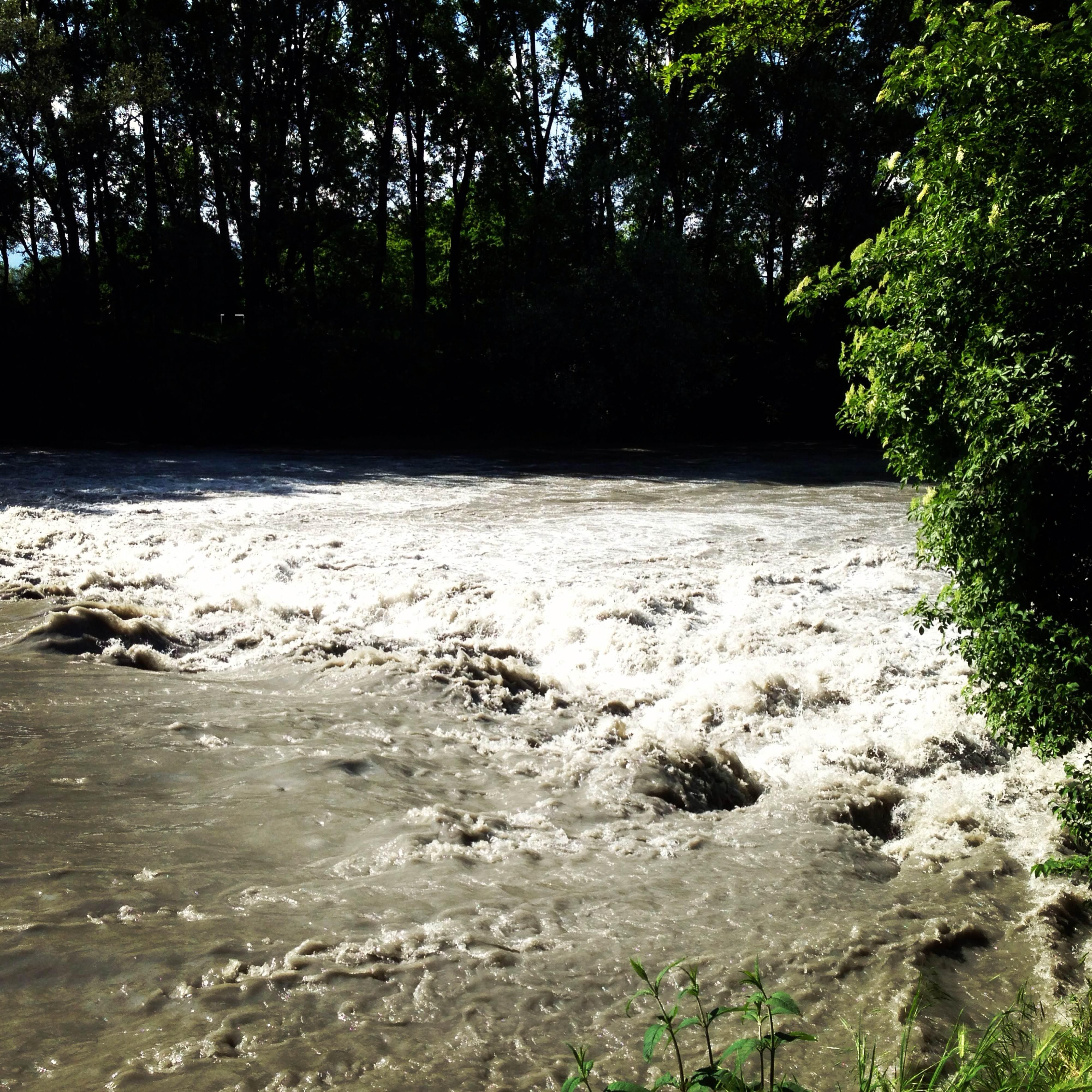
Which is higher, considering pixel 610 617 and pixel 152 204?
pixel 152 204

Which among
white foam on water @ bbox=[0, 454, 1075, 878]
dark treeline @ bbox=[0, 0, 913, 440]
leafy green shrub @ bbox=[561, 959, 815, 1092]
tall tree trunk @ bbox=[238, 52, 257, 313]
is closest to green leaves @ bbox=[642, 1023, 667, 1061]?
A: leafy green shrub @ bbox=[561, 959, 815, 1092]

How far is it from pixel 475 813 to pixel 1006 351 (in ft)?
10.0

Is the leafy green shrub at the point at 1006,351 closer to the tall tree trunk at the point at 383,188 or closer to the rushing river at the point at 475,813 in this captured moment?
the rushing river at the point at 475,813

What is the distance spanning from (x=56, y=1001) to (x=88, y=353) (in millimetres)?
25568

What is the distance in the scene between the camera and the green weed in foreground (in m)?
2.23

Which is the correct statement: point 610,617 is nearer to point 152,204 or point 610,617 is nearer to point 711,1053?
point 711,1053

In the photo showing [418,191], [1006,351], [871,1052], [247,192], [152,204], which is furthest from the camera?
[418,191]

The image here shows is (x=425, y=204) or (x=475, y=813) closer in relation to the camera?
(x=475, y=813)

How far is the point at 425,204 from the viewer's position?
3250 centimetres

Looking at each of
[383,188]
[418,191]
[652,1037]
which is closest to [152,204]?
[383,188]

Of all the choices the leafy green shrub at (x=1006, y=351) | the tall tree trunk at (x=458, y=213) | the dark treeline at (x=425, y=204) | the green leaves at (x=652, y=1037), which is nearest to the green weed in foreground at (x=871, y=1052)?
the green leaves at (x=652, y=1037)

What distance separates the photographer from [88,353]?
25.4 m

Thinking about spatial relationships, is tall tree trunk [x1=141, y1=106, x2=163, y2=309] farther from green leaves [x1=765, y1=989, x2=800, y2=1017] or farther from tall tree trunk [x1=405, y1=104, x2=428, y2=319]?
green leaves [x1=765, y1=989, x2=800, y2=1017]

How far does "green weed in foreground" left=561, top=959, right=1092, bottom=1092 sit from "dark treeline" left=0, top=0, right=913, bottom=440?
22.7 meters
